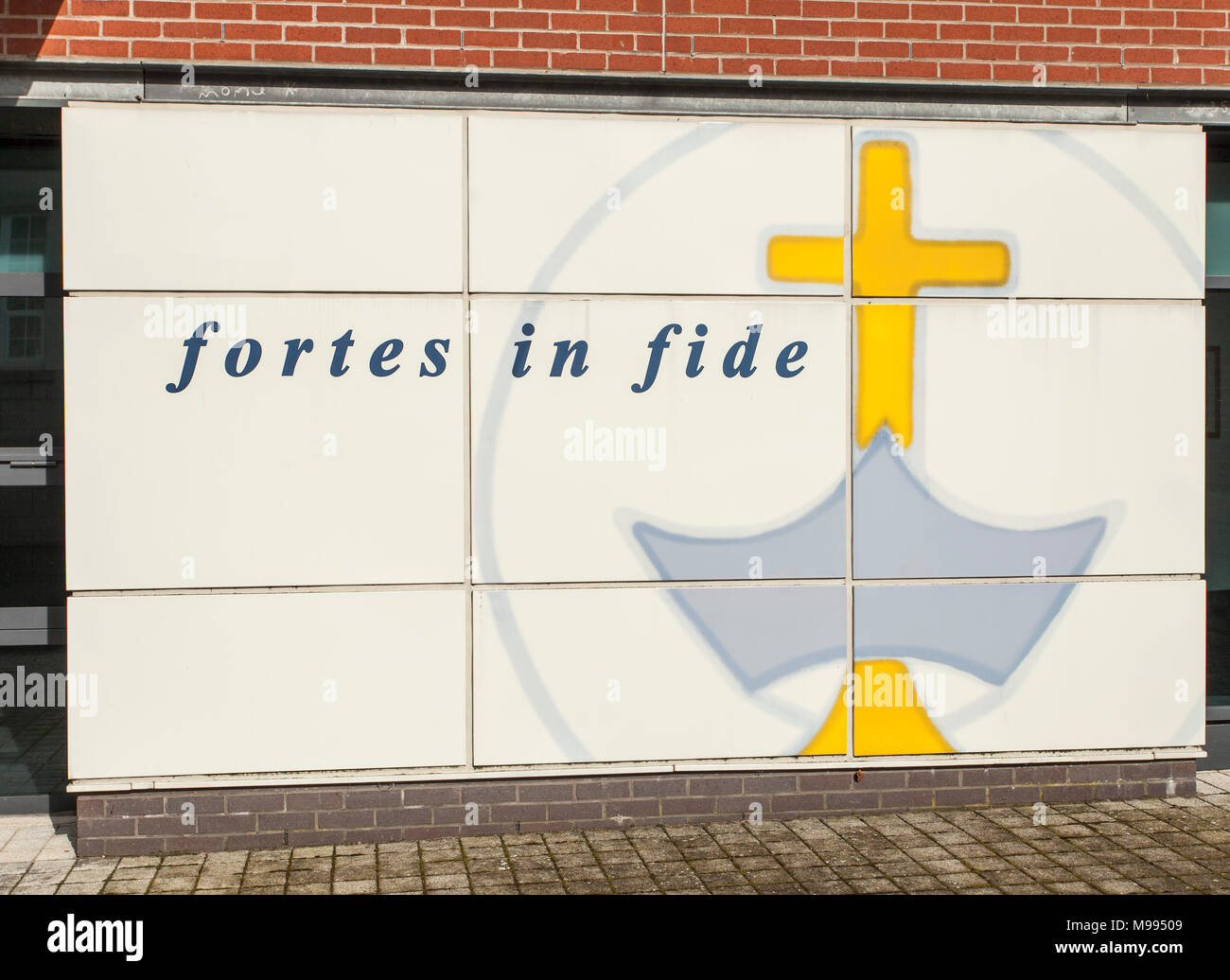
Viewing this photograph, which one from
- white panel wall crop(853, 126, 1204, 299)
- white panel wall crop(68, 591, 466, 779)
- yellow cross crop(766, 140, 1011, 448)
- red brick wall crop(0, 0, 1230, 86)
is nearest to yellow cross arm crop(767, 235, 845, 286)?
yellow cross crop(766, 140, 1011, 448)

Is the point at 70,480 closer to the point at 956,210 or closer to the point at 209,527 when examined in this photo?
the point at 209,527

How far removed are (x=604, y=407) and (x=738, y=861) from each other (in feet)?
7.29

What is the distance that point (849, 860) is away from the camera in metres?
5.91

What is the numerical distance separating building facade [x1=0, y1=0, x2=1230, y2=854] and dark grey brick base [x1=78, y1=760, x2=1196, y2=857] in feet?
0.07

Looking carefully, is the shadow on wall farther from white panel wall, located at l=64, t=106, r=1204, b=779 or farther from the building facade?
white panel wall, located at l=64, t=106, r=1204, b=779

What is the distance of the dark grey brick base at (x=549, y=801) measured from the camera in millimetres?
6199

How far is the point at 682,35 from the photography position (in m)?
6.49

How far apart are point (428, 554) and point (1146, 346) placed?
12.5 feet

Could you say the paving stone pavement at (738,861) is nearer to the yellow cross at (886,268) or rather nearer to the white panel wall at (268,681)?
the white panel wall at (268,681)

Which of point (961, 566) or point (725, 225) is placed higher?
point (725, 225)

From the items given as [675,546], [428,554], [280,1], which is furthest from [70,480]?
[675,546]

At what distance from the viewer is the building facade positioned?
20.2 feet

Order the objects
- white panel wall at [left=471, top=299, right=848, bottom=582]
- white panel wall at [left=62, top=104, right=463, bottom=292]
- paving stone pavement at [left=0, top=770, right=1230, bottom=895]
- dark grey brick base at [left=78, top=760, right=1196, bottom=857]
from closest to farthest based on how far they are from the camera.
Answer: paving stone pavement at [left=0, top=770, right=1230, bottom=895] < white panel wall at [left=62, top=104, right=463, bottom=292] < dark grey brick base at [left=78, top=760, right=1196, bottom=857] < white panel wall at [left=471, top=299, right=848, bottom=582]

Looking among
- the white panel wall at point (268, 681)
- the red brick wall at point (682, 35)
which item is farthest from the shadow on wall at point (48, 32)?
the white panel wall at point (268, 681)
